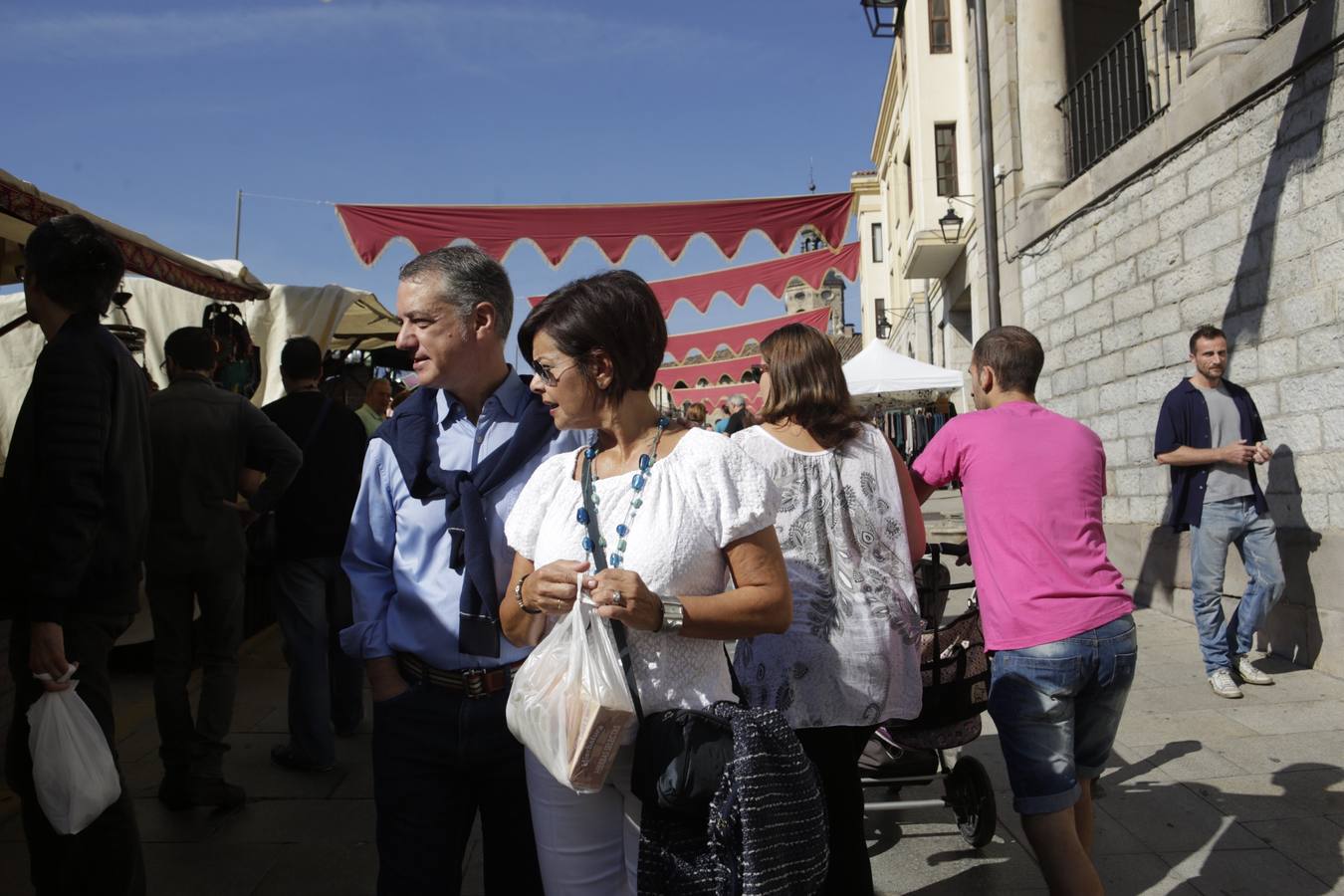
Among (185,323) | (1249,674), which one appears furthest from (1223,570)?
(185,323)

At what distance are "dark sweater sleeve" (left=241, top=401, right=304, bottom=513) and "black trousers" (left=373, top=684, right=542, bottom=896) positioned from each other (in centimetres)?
259

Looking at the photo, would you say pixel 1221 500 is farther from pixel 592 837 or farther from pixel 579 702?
pixel 579 702

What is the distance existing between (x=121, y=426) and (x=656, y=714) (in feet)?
6.14

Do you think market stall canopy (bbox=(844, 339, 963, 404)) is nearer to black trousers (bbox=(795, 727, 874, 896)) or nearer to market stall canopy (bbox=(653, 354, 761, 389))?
market stall canopy (bbox=(653, 354, 761, 389))

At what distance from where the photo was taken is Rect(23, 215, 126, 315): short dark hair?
280 cm

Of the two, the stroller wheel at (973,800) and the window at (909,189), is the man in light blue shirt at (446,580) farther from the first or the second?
the window at (909,189)

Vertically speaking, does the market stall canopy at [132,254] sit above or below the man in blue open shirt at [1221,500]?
above

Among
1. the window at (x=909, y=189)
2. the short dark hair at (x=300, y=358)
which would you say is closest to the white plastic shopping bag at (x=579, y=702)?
the short dark hair at (x=300, y=358)

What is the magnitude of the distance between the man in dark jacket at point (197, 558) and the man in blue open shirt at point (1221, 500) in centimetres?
521

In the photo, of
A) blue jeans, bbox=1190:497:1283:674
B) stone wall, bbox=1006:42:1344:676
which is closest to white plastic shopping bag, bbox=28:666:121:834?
blue jeans, bbox=1190:497:1283:674

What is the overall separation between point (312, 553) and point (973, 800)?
131 inches

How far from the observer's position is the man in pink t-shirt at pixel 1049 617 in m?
2.87

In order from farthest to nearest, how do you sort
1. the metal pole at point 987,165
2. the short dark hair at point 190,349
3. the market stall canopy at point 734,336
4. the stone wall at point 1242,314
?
the market stall canopy at point 734,336 < the metal pole at point 987,165 < the stone wall at point 1242,314 < the short dark hair at point 190,349

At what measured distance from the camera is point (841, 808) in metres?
2.87
